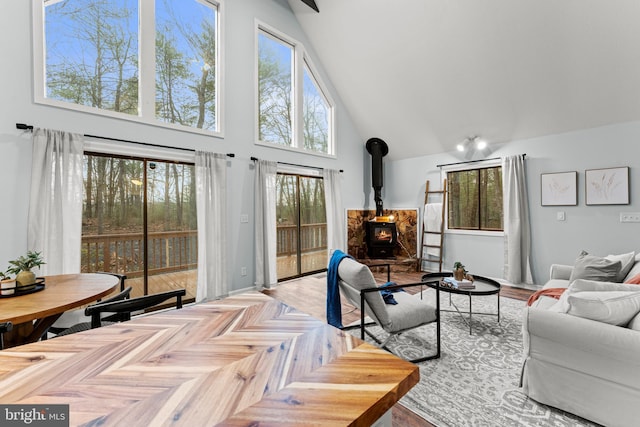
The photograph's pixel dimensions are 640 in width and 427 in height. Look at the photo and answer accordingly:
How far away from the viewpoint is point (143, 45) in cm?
355

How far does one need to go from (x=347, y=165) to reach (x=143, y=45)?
3.93 metres

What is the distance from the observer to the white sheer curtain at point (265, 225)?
4.44 m

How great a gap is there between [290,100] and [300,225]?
2.31 meters

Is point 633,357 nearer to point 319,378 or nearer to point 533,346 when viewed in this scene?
point 533,346

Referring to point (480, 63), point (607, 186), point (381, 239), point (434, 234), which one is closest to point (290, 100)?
point (480, 63)

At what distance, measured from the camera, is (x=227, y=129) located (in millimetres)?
4203

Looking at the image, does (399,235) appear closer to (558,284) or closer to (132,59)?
(558,284)

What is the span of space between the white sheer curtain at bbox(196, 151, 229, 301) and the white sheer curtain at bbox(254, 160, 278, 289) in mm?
557

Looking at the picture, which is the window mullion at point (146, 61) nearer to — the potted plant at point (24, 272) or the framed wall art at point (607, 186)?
the potted plant at point (24, 272)

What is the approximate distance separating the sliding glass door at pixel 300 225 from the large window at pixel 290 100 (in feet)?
2.34

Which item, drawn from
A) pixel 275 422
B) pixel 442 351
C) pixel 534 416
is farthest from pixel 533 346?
pixel 275 422

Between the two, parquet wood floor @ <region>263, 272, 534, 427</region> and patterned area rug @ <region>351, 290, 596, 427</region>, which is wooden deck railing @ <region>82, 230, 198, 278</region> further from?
patterned area rug @ <region>351, 290, 596, 427</region>

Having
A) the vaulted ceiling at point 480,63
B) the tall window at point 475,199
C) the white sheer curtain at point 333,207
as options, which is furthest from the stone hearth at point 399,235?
the vaulted ceiling at point 480,63

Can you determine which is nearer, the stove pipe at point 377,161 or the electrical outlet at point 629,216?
the electrical outlet at point 629,216
